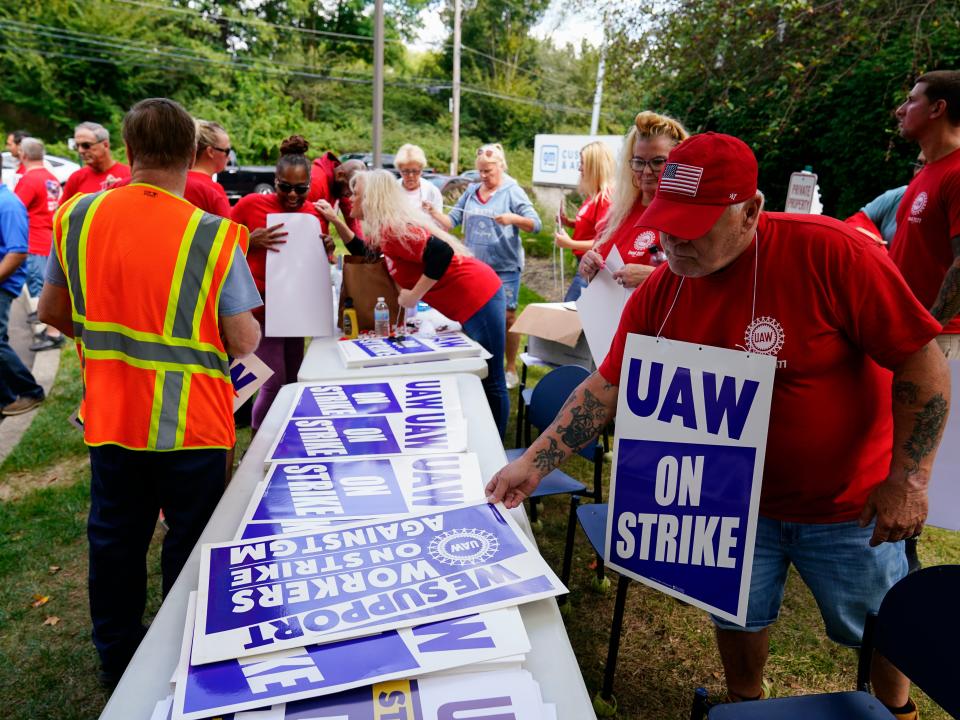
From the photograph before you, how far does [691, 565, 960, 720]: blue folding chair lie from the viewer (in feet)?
4.41

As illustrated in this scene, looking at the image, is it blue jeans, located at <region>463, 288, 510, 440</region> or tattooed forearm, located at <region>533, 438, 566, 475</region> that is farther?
blue jeans, located at <region>463, 288, 510, 440</region>

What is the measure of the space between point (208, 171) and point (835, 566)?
3.45m

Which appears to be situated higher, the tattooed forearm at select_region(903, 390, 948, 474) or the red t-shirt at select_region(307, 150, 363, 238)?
the red t-shirt at select_region(307, 150, 363, 238)

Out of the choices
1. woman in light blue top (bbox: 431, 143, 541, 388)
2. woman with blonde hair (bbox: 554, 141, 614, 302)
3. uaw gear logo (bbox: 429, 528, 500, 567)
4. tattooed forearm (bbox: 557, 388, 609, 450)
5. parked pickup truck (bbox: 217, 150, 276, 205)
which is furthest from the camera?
parked pickup truck (bbox: 217, 150, 276, 205)

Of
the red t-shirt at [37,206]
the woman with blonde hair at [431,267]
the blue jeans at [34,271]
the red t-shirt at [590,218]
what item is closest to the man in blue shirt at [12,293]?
the red t-shirt at [37,206]

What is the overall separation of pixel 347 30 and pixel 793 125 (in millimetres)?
28655

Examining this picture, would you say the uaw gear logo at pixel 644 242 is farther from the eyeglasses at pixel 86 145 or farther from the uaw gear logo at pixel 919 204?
the eyeglasses at pixel 86 145

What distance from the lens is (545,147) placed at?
10.5m

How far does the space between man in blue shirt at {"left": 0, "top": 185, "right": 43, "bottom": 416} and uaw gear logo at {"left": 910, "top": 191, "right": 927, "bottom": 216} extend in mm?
5115

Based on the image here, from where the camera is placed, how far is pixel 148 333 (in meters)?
1.90

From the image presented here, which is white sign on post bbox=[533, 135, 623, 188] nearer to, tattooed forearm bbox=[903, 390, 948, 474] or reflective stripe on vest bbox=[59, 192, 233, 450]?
reflective stripe on vest bbox=[59, 192, 233, 450]

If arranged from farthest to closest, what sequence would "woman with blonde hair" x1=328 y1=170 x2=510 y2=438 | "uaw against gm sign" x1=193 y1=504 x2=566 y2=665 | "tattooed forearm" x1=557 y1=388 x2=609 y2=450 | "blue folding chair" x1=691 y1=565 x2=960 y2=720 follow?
1. "woman with blonde hair" x1=328 y1=170 x2=510 y2=438
2. "tattooed forearm" x1=557 y1=388 x2=609 y2=450
3. "blue folding chair" x1=691 y1=565 x2=960 y2=720
4. "uaw against gm sign" x1=193 y1=504 x2=566 y2=665

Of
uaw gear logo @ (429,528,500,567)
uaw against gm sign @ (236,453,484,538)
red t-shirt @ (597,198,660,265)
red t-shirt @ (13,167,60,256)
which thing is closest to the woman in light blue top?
red t-shirt @ (597,198,660,265)

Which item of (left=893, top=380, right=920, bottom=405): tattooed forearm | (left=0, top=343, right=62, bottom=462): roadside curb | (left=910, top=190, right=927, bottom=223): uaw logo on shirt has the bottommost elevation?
(left=0, top=343, right=62, bottom=462): roadside curb
